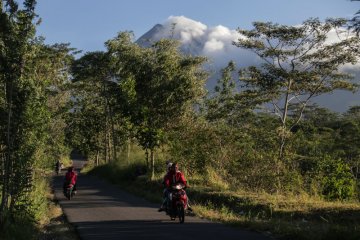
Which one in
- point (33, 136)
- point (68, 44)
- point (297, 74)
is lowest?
point (33, 136)

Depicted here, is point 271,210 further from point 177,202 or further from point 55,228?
point 55,228

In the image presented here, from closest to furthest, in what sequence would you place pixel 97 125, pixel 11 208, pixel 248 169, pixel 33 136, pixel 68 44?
1. pixel 11 208
2. pixel 33 136
3. pixel 248 169
4. pixel 68 44
5. pixel 97 125

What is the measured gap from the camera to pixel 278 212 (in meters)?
12.9

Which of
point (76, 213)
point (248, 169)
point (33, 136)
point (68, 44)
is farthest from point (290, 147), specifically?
point (68, 44)

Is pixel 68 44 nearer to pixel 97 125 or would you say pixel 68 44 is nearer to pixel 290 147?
pixel 97 125

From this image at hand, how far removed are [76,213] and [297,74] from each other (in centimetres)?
1653

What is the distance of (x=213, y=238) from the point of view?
33.2ft

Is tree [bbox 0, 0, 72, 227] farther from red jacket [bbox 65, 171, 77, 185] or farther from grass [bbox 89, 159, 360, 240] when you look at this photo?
red jacket [bbox 65, 171, 77, 185]

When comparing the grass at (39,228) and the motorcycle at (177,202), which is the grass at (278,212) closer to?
the motorcycle at (177,202)

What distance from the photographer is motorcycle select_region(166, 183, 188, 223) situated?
42.9ft

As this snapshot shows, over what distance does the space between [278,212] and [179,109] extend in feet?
45.2

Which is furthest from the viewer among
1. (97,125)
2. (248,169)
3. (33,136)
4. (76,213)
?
(97,125)

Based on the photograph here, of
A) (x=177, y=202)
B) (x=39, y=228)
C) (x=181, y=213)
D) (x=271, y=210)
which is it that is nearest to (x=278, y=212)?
(x=271, y=210)

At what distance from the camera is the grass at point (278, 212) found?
9.48 metres
